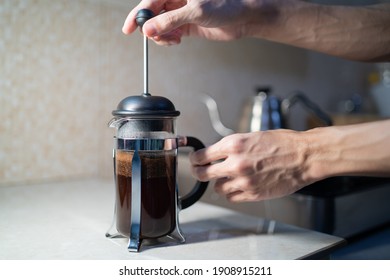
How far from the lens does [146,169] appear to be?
0.45 metres

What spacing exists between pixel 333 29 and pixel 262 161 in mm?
389

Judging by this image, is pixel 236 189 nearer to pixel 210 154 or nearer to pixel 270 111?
pixel 210 154

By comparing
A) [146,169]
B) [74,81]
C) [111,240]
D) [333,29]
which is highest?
[333,29]

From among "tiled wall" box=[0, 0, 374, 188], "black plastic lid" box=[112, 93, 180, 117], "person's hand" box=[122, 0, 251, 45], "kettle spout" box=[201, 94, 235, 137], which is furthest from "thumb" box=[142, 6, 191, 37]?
"kettle spout" box=[201, 94, 235, 137]

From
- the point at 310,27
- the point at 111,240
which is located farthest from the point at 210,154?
the point at 310,27

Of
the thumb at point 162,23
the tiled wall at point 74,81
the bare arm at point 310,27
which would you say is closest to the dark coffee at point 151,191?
the thumb at point 162,23

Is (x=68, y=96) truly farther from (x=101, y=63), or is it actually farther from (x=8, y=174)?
(x=8, y=174)

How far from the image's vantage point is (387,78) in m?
1.60

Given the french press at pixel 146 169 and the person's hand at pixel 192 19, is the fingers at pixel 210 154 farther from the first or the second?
the person's hand at pixel 192 19

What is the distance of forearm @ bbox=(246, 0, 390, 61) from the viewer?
2.29 ft

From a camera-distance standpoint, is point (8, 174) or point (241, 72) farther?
point (241, 72)

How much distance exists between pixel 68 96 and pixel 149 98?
49 centimetres

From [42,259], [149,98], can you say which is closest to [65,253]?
[42,259]

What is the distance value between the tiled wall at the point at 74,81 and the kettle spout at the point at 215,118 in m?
0.02
